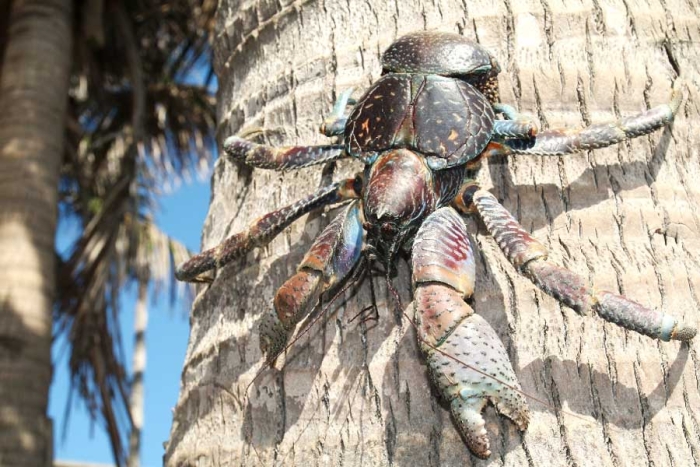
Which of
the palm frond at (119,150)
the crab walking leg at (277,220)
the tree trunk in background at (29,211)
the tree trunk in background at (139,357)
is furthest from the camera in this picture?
the tree trunk in background at (139,357)

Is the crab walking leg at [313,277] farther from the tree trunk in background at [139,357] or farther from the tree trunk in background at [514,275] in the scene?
the tree trunk in background at [139,357]

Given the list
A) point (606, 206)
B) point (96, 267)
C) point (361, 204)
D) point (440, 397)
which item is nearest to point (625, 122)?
point (606, 206)

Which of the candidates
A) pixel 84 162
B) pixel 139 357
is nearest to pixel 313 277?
pixel 84 162

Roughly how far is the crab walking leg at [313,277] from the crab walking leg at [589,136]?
16.4 inches

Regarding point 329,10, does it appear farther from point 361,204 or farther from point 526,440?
point 526,440

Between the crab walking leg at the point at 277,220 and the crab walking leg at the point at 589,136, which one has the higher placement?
the crab walking leg at the point at 589,136

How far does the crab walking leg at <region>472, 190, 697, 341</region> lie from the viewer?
4.82ft

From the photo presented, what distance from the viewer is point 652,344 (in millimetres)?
1546

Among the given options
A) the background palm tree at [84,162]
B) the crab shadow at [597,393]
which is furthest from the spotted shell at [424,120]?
the background palm tree at [84,162]

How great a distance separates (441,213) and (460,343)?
323 mm

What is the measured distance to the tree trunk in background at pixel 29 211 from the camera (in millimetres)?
3432

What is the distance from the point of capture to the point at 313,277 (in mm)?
1679

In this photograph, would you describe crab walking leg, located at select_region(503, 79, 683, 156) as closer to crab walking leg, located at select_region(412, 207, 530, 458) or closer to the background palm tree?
crab walking leg, located at select_region(412, 207, 530, 458)

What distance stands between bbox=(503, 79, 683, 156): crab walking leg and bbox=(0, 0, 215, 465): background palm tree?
2.69m
